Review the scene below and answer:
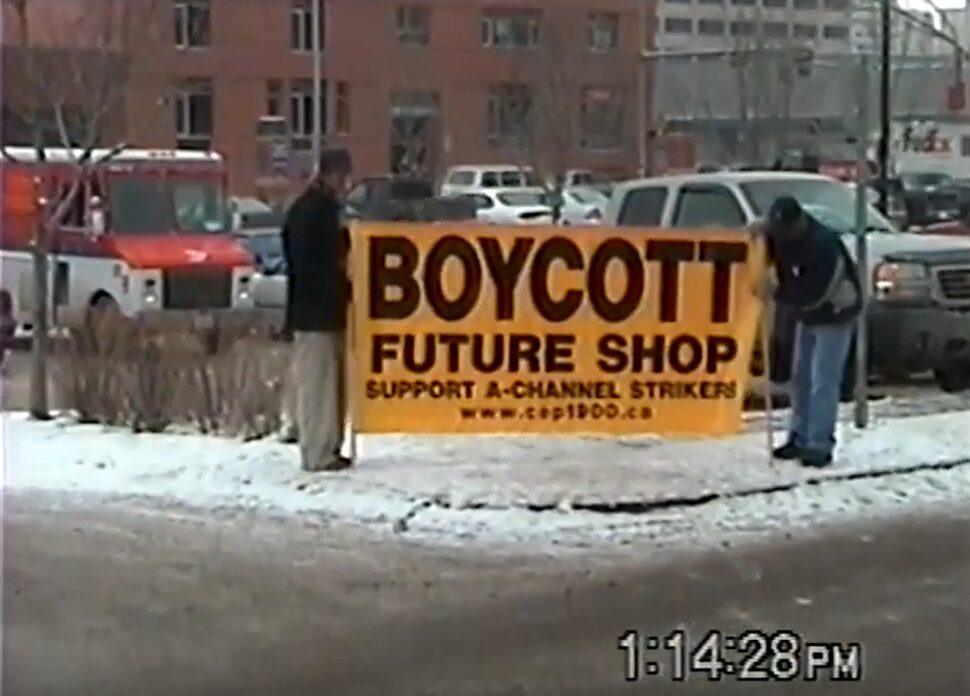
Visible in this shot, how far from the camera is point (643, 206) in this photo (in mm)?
16250

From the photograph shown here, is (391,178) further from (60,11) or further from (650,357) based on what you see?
(650,357)

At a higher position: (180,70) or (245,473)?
(180,70)

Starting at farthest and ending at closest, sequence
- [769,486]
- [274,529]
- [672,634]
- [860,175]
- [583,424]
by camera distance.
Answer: [860,175] < [583,424] < [769,486] < [274,529] < [672,634]

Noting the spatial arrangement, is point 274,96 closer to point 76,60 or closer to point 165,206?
point 76,60

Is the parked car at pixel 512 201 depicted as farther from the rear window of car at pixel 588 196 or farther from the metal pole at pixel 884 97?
the metal pole at pixel 884 97

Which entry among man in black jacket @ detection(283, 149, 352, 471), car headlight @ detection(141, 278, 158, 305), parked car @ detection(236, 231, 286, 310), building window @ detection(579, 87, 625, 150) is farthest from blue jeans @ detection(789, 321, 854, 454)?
building window @ detection(579, 87, 625, 150)

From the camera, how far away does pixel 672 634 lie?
8430mm

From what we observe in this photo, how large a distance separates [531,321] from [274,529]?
227 centimetres

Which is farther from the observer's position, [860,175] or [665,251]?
[860,175]

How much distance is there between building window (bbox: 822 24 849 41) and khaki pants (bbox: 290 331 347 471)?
11.4m

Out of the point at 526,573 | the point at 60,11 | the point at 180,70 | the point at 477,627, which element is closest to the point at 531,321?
the point at 526,573

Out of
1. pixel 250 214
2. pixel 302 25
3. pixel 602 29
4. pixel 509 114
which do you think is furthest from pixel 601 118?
pixel 302 25

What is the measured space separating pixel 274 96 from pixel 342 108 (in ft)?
2.42

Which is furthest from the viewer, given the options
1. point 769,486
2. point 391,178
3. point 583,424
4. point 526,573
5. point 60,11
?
point 391,178
